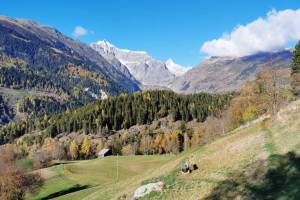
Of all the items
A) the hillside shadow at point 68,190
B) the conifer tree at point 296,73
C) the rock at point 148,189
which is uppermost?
the conifer tree at point 296,73

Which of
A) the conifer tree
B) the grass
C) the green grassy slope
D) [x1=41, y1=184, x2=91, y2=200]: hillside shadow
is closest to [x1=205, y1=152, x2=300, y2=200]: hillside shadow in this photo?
the green grassy slope

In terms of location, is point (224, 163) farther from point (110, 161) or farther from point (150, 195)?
point (110, 161)

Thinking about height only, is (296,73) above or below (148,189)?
above

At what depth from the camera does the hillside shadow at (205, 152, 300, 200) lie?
106 feet

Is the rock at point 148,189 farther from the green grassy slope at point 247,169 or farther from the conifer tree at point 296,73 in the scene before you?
the conifer tree at point 296,73

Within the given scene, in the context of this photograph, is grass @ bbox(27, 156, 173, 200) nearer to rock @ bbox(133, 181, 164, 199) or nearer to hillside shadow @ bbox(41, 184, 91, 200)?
hillside shadow @ bbox(41, 184, 91, 200)

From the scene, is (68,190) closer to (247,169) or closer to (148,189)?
(148,189)

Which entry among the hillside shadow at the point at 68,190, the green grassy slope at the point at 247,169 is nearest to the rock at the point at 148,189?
the green grassy slope at the point at 247,169

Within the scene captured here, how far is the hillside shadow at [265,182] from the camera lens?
32375 mm

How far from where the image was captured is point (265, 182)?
3541 centimetres

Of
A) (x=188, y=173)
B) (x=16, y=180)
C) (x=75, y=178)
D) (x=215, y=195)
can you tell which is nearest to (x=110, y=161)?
(x=75, y=178)

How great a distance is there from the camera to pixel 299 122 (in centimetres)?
4734

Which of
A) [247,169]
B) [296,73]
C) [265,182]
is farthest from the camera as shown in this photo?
[296,73]

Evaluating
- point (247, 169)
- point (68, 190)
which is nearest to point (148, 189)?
point (247, 169)
